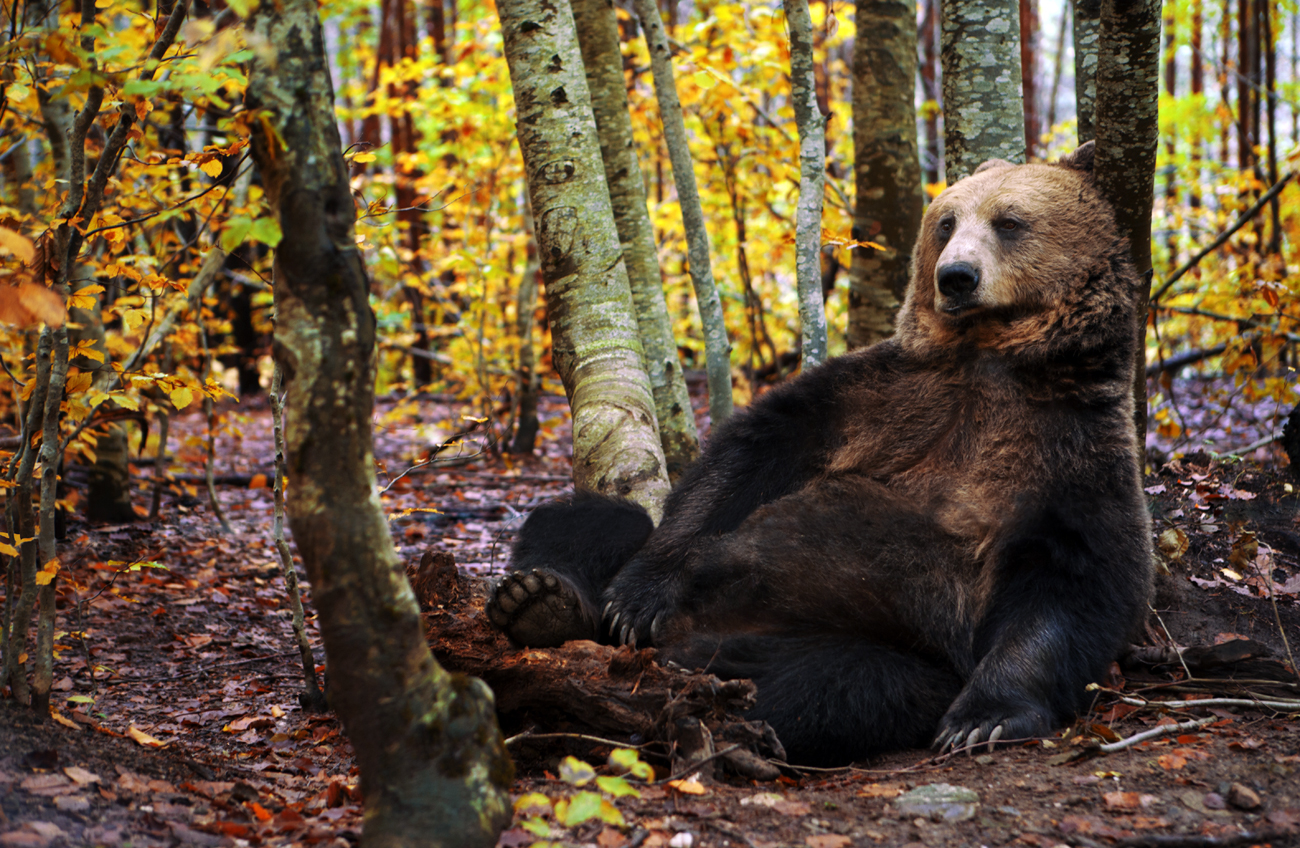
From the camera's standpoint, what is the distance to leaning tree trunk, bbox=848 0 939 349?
5.70 metres

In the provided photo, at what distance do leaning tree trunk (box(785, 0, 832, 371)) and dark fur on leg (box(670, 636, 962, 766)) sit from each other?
78.3 inches

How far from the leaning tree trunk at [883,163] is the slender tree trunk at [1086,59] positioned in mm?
1099

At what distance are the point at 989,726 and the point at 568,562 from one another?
162 cm

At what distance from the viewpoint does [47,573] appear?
8.63 ft

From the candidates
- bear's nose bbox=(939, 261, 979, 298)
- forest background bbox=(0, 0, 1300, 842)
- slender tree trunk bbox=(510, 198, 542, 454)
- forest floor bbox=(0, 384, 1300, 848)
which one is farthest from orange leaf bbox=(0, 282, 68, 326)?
slender tree trunk bbox=(510, 198, 542, 454)

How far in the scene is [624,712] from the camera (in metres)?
2.74

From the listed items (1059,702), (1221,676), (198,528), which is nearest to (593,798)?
(1059,702)

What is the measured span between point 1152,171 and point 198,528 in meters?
6.06

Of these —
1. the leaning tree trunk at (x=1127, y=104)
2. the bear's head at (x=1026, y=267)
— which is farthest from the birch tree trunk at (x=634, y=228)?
the leaning tree trunk at (x=1127, y=104)

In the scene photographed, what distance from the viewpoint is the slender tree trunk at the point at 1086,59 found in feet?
15.0

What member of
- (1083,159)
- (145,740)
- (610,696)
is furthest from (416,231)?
(610,696)

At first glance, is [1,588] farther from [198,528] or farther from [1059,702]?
[1059,702]

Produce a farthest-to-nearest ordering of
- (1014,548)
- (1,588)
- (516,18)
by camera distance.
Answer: (1,588), (516,18), (1014,548)

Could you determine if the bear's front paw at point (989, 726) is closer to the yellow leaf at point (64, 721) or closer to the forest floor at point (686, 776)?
the forest floor at point (686, 776)
